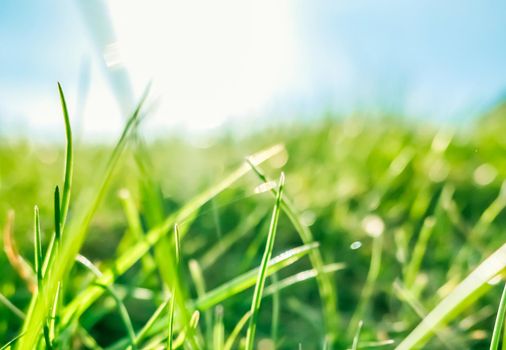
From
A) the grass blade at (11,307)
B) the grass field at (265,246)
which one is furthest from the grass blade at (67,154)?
the grass blade at (11,307)

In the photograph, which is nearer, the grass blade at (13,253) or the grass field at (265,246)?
the grass field at (265,246)

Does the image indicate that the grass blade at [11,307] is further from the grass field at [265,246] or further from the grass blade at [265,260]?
the grass blade at [265,260]

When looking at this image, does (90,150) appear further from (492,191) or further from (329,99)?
(492,191)

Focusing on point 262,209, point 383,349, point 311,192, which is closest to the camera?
point 383,349

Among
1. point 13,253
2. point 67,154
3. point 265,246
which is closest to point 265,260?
point 67,154

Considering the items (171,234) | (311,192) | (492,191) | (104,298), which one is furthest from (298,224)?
(492,191)

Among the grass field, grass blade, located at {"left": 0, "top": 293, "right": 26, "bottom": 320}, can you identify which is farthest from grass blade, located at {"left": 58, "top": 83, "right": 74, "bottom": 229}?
grass blade, located at {"left": 0, "top": 293, "right": 26, "bottom": 320}

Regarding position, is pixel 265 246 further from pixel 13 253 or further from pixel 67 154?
pixel 67 154

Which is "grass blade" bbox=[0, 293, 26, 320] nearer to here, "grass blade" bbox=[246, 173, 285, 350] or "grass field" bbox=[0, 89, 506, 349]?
"grass field" bbox=[0, 89, 506, 349]
